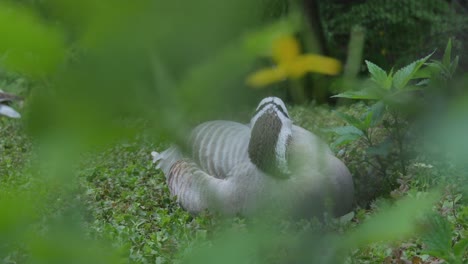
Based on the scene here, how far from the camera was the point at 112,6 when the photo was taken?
53 centimetres

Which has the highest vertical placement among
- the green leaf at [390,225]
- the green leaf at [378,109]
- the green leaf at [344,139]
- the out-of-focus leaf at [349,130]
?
the green leaf at [378,109]

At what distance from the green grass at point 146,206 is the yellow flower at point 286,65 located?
10cm

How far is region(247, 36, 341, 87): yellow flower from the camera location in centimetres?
62

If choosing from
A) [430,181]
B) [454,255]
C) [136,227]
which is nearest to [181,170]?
[136,227]

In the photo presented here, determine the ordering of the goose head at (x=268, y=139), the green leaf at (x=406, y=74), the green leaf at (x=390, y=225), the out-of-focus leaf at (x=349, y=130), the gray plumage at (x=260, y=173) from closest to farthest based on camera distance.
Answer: the green leaf at (x=390, y=225) < the green leaf at (x=406, y=74) < the gray plumage at (x=260, y=173) < the goose head at (x=268, y=139) < the out-of-focus leaf at (x=349, y=130)

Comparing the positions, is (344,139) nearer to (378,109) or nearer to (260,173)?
(260,173)

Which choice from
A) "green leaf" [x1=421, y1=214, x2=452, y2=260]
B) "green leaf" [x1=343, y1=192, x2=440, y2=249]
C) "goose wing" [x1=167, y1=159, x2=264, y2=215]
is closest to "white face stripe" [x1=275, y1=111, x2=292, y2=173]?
"goose wing" [x1=167, y1=159, x2=264, y2=215]

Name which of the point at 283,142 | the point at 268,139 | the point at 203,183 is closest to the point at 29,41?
the point at 283,142

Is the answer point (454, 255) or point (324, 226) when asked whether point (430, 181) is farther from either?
point (324, 226)

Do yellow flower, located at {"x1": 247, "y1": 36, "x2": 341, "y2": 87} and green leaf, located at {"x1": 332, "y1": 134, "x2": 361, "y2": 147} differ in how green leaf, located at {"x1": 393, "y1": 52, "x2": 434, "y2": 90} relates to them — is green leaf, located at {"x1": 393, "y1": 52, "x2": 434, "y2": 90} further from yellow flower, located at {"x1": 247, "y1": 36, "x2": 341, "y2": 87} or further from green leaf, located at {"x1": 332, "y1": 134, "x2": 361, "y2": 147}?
green leaf, located at {"x1": 332, "y1": 134, "x2": 361, "y2": 147}

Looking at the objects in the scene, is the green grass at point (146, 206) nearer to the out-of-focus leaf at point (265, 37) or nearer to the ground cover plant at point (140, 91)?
the ground cover plant at point (140, 91)

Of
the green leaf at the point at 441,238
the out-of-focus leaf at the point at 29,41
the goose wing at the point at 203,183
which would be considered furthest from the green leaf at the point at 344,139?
the out-of-focus leaf at the point at 29,41

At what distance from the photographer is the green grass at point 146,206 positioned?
0.65 m

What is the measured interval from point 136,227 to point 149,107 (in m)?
3.04
